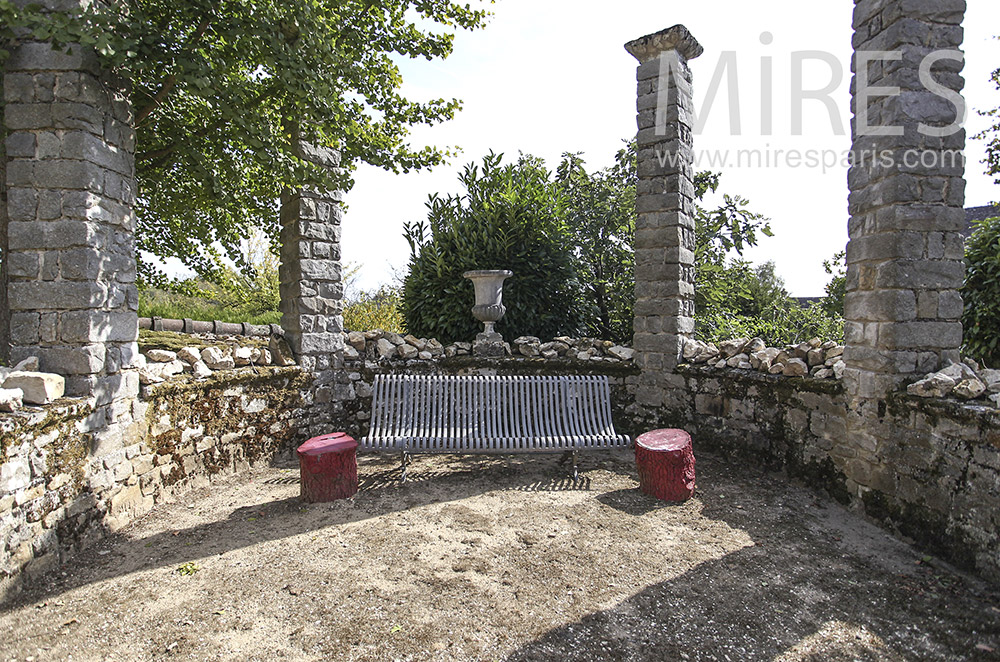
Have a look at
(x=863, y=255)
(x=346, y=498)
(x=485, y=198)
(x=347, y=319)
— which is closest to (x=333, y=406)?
(x=346, y=498)

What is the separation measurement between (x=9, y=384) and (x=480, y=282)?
4.33m

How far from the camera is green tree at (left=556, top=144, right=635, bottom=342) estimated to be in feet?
24.8

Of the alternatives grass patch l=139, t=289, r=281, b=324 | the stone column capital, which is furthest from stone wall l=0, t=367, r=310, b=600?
the stone column capital

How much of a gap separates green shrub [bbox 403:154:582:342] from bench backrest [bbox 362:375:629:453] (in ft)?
6.02

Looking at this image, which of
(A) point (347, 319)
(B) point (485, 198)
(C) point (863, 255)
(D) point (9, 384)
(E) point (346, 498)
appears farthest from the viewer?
(A) point (347, 319)

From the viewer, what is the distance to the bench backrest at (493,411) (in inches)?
199

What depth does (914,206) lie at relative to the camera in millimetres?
3736

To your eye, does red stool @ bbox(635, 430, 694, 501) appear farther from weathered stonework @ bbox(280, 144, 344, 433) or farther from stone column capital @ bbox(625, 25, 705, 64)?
stone column capital @ bbox(625, 25, 705, 64)

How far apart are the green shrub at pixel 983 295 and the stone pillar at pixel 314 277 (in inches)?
244

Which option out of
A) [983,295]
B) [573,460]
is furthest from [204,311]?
[983,295]

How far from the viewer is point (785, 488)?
4574mm

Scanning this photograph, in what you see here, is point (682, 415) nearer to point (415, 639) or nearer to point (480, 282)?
point (480, 282)

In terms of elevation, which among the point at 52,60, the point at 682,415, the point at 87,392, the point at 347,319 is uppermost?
the point at 52,60

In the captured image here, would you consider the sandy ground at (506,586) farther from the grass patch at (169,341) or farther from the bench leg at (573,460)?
the grass patch at (169,341)
